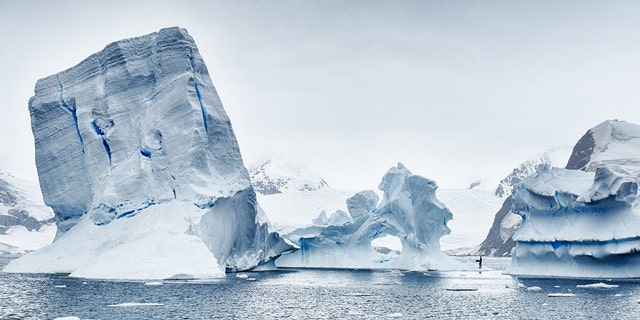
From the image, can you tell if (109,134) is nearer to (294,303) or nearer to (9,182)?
(294,303)

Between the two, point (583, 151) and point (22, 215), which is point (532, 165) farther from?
point (22, 215)

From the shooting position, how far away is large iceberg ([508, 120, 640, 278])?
27766 millimetres

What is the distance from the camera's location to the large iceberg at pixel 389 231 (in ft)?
125

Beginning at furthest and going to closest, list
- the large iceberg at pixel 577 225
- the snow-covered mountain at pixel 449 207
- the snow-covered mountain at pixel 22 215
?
the snow-covered mountain at pixel 22 215
the snow-covered mountain at pixel 449 207
the large iceberg at pixel 577 225

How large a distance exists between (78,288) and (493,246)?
84094 millimetres

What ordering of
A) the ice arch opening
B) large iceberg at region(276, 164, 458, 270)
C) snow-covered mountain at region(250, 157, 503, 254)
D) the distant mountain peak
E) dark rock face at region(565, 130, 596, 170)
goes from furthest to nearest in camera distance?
1. the distant mountain peak
2. snow-covered mountain at region(250, 157, 503, 254)
3. the ice arch opening
4. dark rock face at region(565, 130, 596, 170)
5. large iceberg at region(276, 164, 458, 270)

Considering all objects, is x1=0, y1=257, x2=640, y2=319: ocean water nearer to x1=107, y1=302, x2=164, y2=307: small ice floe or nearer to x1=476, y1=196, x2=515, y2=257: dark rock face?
x1=107, y1=302, x2=164, y2=307: small ice floe

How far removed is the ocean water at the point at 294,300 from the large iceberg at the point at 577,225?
2.11 meters

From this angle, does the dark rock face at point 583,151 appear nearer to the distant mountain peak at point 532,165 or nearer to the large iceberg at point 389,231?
the large iceberg at point 389,231

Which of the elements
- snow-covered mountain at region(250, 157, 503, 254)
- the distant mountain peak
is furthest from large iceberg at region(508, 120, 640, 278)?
the distant mountain peak

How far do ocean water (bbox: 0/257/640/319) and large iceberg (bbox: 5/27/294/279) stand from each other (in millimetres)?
2852

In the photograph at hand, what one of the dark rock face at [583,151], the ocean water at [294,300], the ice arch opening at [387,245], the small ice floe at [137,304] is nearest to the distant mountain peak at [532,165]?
the dark rock face at [583,151]

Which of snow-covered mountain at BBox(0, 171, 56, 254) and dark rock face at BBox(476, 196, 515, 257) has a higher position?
snow-covered mountain at BBox(0, 171, 56, 254)

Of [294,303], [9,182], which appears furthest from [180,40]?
[9,182]
